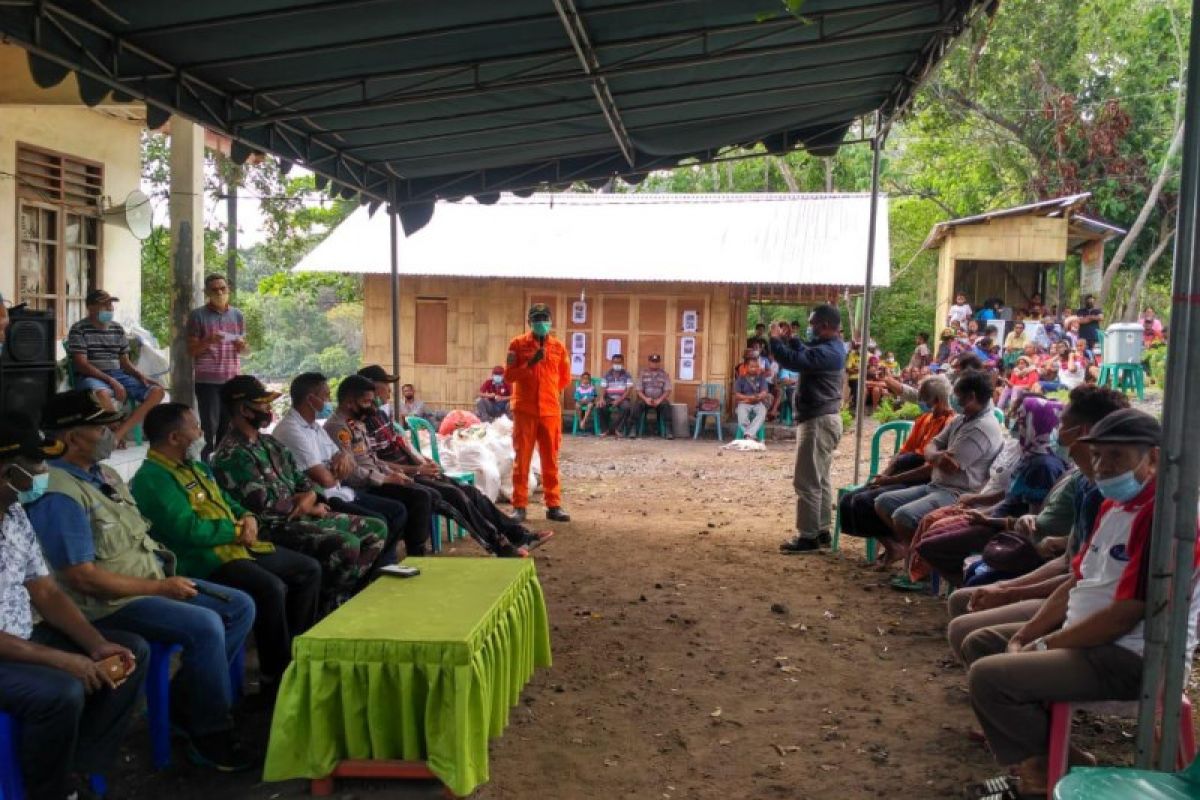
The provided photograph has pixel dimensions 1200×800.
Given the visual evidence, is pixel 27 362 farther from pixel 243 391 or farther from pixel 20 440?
pixel 20 440

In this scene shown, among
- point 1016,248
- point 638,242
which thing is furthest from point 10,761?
point 1016,248

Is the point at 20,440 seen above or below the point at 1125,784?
above

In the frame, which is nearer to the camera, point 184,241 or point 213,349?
point 213,349

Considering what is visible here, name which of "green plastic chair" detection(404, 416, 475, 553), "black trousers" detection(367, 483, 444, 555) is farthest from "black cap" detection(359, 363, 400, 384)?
"green plastic chair" detection(404, 416, 475, 553)

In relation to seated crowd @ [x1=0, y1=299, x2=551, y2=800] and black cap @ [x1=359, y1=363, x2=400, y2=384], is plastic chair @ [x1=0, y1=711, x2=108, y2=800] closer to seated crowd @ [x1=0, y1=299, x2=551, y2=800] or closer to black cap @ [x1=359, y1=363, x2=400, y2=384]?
seated crowd @ [x1=0, y1=299, x2=551, y2=800]

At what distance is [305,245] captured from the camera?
23.5 m

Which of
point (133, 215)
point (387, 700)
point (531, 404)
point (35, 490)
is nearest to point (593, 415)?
point (133, 215)

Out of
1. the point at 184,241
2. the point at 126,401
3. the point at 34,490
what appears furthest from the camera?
the point at 184,241

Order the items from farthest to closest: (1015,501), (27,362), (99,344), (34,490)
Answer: (99,344)
(27,362)
(1015,501)
(34,490)

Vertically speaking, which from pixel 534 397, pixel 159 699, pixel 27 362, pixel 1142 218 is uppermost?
pixel 1142 218

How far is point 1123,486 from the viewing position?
2.99 m

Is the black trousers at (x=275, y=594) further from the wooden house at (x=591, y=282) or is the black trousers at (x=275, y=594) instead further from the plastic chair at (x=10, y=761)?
the wooden house at (x=591, y=282)

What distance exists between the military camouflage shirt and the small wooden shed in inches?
651

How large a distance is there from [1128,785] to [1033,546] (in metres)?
2.04
